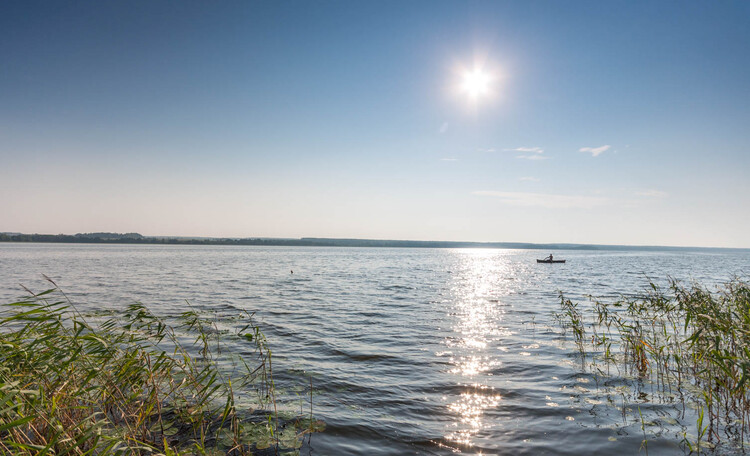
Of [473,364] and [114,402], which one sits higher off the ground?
[114,402]

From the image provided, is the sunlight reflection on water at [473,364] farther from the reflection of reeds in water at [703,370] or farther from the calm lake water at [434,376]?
the reflection of reeds in water at [703,370]

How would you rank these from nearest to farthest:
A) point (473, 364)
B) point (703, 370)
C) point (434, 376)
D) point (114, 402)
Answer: point (114, 402)
point (703, 370)
point (434, 376)
point (473, 364)

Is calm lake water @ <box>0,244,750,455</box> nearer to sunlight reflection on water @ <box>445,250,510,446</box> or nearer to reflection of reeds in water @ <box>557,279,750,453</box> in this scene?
sunlight reflection on water @ <box>445,250,510,446</box>

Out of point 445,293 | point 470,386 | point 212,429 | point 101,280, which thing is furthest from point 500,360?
point 101,280

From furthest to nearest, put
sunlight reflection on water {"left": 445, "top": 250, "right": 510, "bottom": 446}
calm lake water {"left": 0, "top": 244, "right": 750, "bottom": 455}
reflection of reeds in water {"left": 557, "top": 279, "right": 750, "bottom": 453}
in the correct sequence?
sunlight reflection on water {"left": 445, "top": 250, "right": 510, "bottom": 446}, calm lake water {"left": 0, "top": 244, "right": 750, "bottom": 455}, reflection of reeds in water {"left": 557, "top": 279, "right": 750, "bottom": 453}

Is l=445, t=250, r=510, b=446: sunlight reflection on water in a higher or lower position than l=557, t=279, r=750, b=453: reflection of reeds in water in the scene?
lower

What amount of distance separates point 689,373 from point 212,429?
12.4m

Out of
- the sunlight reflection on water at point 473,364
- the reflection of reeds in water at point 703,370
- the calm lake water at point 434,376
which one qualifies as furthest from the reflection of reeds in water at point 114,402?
the reflection of reeds in water at point 703,370

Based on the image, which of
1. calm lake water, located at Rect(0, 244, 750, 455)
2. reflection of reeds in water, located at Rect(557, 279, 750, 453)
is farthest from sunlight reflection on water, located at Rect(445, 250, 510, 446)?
reflection of reeds in water, located at Rect(557, 279, 750, 453)

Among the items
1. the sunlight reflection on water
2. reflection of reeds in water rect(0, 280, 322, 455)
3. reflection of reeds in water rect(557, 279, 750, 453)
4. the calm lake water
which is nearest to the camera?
reflection of reeds in water rect(0, 280, 322, 455)

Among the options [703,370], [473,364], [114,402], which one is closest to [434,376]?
[473,364]

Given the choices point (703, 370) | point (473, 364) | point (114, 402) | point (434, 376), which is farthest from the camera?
point (473, 364)

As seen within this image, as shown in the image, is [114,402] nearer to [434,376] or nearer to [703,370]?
[434,376]

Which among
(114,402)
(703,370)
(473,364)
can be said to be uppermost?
(703,370)
